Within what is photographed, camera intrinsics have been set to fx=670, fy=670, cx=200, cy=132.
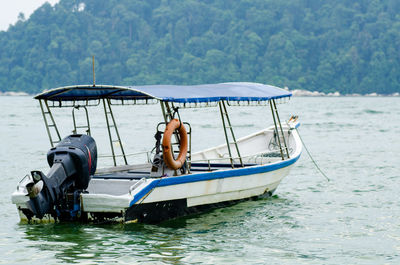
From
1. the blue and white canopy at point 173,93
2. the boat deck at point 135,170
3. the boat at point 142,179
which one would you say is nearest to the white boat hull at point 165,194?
the boat at point 142,179

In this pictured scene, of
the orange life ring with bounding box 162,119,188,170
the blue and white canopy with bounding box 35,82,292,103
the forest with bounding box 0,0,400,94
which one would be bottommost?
the orange life ring with bounding box 162,119,188,170

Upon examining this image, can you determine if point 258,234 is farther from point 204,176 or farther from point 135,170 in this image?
point 135,170

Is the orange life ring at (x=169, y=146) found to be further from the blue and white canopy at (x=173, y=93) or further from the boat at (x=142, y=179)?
the blue and white canopy at (x=173, y=93)

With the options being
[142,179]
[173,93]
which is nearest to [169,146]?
[142,179]

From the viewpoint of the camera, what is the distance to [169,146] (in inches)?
436

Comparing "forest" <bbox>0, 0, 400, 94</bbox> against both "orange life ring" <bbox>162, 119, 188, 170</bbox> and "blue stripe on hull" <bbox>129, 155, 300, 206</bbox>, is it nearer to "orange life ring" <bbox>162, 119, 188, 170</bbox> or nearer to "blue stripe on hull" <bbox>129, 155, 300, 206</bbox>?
"blue stripe on hull" <bbox>129, 155, 300, 206</bbox>

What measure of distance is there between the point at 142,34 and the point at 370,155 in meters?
113

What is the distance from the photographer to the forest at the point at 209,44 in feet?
393

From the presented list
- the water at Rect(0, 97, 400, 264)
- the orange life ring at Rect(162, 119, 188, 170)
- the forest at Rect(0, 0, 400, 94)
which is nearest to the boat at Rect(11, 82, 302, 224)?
the orange life ring at Rect(162, 119, 188, 170)

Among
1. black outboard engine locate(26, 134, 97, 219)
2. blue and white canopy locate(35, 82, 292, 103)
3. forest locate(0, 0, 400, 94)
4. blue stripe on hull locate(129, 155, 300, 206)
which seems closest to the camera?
black outboard engine locate(26, 134, 97, 219)

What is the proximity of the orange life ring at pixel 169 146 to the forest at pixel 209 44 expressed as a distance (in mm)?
104184

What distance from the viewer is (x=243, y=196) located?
43.9ft

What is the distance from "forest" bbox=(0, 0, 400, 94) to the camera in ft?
393

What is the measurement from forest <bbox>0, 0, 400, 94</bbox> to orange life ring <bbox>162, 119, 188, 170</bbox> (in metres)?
104
